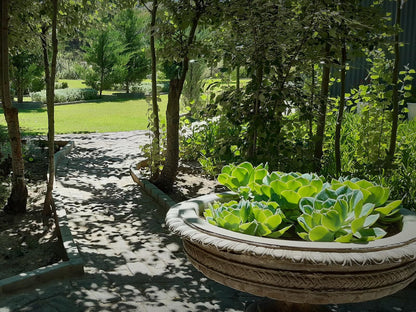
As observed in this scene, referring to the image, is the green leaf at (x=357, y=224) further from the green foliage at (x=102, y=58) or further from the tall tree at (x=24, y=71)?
the green foliage at (x=102, y=58)

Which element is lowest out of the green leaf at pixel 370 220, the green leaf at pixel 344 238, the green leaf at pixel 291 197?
the green leaf at pixel 344 238

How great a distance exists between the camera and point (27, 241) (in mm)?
5316

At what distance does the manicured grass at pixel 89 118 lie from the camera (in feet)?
49.8

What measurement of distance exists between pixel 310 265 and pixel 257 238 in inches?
9.6

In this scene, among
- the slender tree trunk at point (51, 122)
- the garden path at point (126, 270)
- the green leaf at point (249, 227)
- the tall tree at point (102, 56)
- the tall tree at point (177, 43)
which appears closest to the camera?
the green leaf at point (249, 227)

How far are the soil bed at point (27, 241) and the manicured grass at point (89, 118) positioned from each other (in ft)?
26.1

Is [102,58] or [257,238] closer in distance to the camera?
[257,238]

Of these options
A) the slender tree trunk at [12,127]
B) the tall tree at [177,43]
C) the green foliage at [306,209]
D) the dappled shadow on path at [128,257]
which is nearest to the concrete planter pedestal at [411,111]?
the tall tree at [177,43]

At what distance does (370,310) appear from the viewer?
362 cm

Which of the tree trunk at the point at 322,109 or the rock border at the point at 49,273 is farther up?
the tree trunk at the point at 322,109

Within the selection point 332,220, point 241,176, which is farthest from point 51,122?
point 332,220

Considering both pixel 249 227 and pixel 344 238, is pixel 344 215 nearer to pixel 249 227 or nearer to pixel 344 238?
pixel 344 238

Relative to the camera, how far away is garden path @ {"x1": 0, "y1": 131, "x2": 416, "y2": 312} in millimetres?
3717

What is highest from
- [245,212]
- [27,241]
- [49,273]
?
[245,212]
